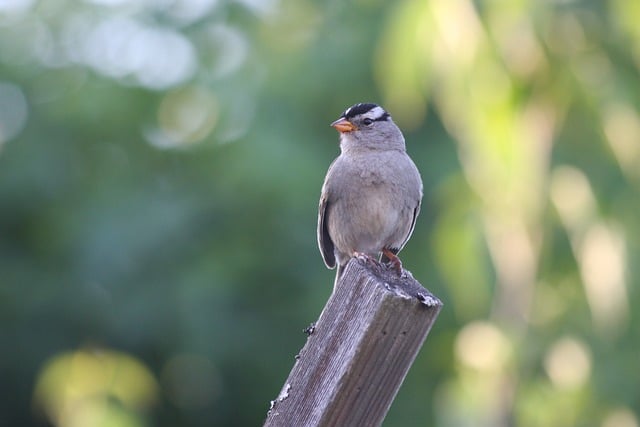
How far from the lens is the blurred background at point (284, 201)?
728 cm

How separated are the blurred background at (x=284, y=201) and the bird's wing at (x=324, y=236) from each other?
1.25 metres

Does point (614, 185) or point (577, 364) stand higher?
point (614, 185)

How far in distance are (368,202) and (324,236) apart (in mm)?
447

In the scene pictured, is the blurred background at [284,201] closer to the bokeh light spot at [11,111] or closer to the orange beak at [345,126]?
the bokeh light spot at [11,111]

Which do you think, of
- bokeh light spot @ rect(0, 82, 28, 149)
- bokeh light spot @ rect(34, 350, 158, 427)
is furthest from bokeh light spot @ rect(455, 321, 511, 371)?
bokeh light spot @ rect(0, 82, 28, 149)

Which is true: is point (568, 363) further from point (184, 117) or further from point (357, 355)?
point (357, 355)

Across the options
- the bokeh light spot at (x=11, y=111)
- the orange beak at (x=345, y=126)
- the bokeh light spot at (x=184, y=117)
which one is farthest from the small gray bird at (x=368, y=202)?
the bokeh light spot at (x=11, y=111)

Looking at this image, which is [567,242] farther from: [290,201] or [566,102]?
[290,201]

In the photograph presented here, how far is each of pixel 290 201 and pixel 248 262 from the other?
0.93 metres

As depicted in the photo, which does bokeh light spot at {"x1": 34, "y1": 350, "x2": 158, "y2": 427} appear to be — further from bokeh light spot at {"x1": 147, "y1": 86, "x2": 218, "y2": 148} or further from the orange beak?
the orange beak

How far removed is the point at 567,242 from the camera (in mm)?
7855

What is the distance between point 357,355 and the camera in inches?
105

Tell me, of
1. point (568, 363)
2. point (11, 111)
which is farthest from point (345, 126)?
point (11, 111)

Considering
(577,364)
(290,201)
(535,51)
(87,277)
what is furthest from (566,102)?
(87,277)
